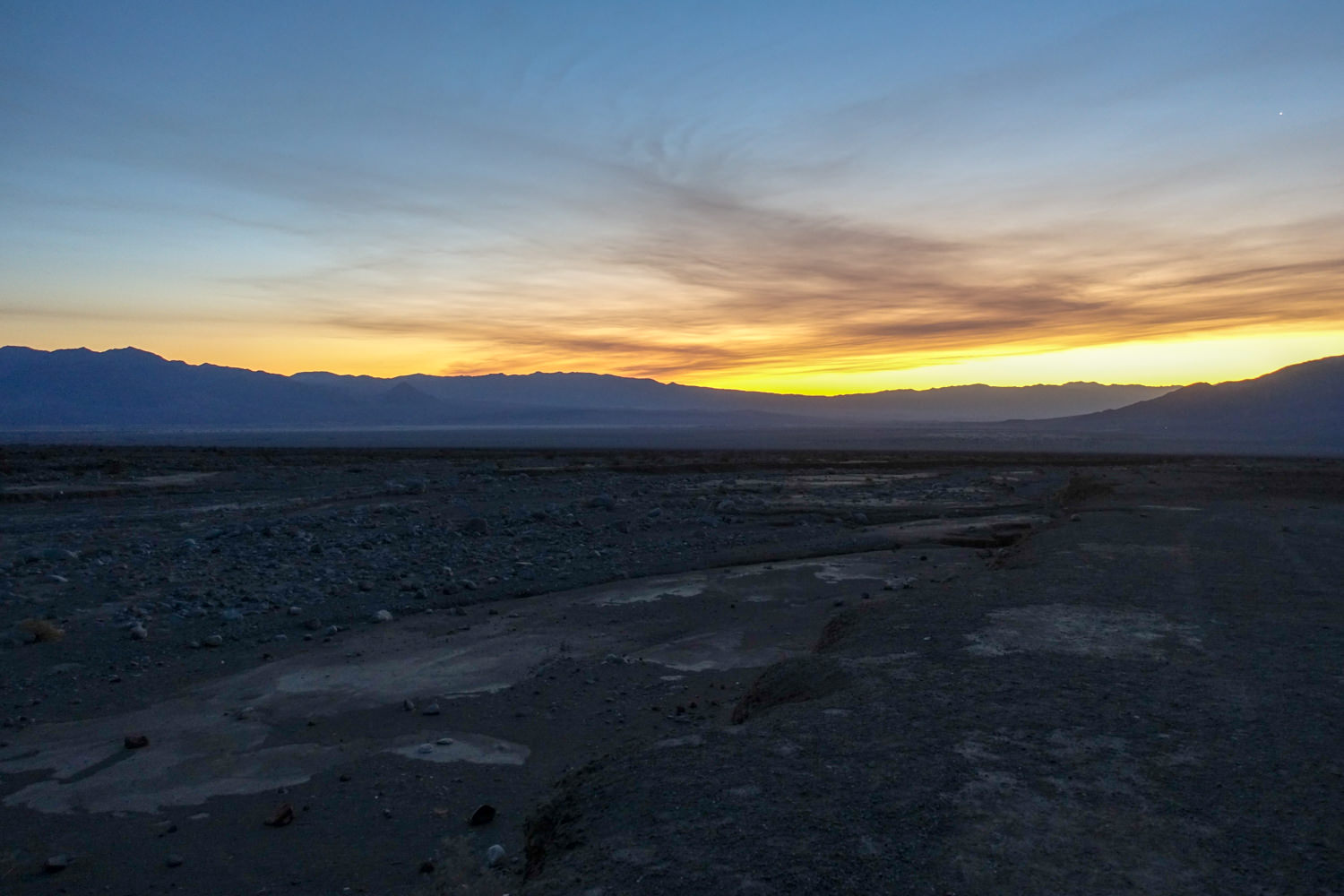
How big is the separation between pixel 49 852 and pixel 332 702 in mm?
2455

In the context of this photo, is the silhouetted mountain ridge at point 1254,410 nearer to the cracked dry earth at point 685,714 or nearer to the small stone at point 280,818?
the cracked dry earth at point 685,714

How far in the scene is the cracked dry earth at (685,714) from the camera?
3639 mm

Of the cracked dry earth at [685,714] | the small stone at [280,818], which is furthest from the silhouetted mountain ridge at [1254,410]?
the small stone at [280,818]

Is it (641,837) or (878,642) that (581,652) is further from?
(641,837)

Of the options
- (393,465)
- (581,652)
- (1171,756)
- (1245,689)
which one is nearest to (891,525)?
(581,652)

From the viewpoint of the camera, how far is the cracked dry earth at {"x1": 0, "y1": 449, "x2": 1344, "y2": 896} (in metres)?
3.64

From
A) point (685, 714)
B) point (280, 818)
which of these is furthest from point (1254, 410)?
point (280, 818)

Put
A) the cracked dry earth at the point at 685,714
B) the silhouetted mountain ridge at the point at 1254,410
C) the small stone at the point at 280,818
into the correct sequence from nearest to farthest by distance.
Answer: the cracked dry earth at the point at 685,714
the small stone at the point at 280,818
the silhouetted mountain ridge at the point at 1254,410

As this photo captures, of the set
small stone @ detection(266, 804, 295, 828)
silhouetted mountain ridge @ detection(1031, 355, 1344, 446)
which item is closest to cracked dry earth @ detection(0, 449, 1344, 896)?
small stone @ detection(266, 804, 295, 828)

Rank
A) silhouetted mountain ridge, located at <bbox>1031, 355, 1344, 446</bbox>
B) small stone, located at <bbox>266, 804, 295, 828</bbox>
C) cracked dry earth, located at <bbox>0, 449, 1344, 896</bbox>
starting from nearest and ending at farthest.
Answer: cracked dry earth, located at <bbox>0, 449, 1344, 896</bbox>, small stone, located at <bbox>266, 804, 295, 828</bbox>, silhouetted mountain ridge, located at <bbox>1031, 355, 1344, 446</bbox>

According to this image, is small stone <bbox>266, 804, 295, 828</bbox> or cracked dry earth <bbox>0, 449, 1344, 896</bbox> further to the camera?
small stone <bbox>266, 804, 295, 828</bbox>

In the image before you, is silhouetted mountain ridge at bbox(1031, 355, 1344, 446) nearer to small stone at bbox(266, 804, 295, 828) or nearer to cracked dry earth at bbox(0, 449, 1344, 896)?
cracked dry earth at bbox(0, 449, 1344, 896)

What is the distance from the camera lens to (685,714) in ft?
21.5

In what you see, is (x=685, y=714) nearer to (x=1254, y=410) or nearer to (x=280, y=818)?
(x=280, y=818)
